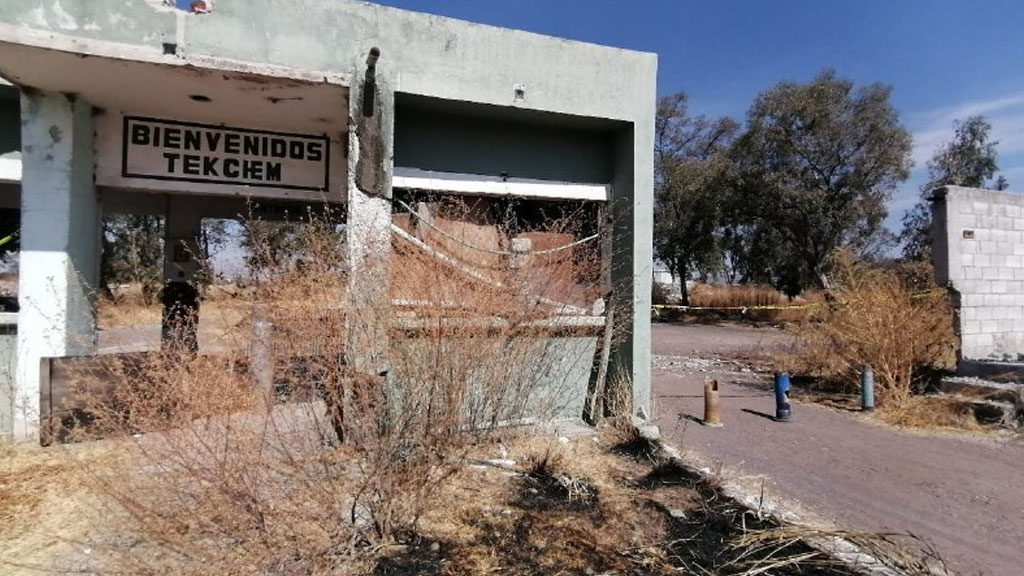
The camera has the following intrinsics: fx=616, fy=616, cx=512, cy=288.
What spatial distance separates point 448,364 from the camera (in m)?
3.80

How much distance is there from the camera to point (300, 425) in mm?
3473

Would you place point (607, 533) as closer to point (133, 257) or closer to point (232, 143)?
point (133, 257)

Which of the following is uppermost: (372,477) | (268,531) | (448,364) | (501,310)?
(501,310)

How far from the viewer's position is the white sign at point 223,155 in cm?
652

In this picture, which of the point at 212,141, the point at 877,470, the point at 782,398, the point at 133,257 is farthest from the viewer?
the point at 782,398

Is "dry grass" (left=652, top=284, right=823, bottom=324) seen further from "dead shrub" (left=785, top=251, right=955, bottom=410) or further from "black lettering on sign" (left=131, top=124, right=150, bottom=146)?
"black lettering on sign" (left=131, top=124, right=150, bottom=146)

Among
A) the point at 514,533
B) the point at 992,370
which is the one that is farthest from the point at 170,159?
the point at 992,370

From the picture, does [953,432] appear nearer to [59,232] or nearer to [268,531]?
[268,531]

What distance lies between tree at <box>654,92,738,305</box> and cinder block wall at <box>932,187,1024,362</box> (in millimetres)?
14113

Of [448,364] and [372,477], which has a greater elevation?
[448,364]

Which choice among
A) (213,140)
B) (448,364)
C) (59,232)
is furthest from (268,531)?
(213,140)

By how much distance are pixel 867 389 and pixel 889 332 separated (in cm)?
97

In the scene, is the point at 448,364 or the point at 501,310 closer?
the point at 448,364

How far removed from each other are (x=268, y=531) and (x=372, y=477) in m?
0.58
